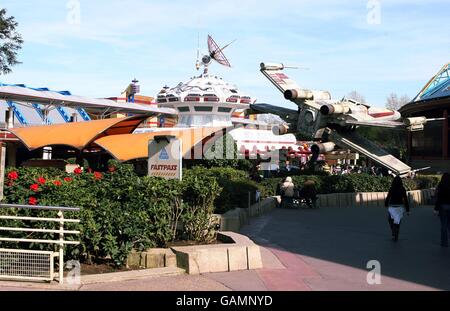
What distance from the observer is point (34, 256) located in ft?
23.5

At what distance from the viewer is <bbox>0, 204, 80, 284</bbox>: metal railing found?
6.98 meters

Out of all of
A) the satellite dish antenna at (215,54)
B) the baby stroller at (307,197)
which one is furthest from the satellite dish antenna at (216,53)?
the baby stroller at (307,197)

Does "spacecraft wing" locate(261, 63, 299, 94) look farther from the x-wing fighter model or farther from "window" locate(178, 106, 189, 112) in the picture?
"window" locate(178, 106, 189, 112)

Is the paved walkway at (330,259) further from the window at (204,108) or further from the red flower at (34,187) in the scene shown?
the window at (204,108)

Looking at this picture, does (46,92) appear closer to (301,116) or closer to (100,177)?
(301,116)

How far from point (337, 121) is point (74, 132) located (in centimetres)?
1311

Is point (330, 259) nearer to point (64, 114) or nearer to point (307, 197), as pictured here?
point (307, 197)

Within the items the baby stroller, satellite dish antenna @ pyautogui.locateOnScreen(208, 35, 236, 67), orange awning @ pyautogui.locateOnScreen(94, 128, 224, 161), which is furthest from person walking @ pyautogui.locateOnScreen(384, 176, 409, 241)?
satellite dish antenna @ pyautogui.locateOnScreen(208, 35, 236, 67)

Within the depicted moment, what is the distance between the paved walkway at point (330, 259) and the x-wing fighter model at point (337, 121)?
36.7 feet

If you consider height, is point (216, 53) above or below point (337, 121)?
above

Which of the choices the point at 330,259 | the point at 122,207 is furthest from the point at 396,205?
the point at 122,207

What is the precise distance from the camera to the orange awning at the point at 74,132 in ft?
82.2
